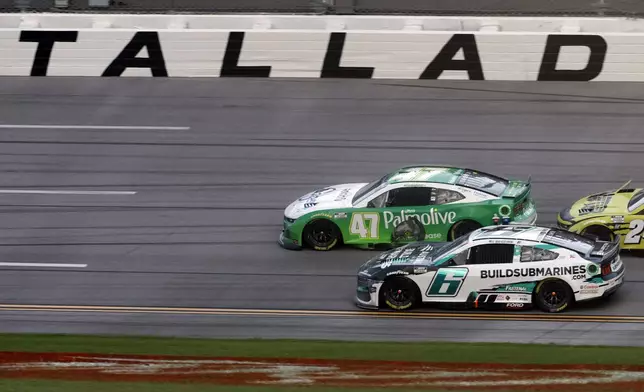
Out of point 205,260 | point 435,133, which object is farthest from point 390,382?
point 435,133

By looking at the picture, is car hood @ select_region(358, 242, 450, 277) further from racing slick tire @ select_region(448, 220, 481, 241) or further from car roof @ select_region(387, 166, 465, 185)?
car roof @ select_region(387, 166, 465, 185)

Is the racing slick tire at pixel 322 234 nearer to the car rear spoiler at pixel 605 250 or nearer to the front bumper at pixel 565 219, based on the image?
the front bumper at pixel 565 219

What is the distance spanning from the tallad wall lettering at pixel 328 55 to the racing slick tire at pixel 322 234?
335 inches

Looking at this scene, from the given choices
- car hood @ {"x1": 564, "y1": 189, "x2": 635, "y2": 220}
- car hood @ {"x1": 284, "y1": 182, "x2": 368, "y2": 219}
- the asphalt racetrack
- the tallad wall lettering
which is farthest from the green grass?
the tallad wall lettering

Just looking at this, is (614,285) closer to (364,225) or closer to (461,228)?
(461,228)

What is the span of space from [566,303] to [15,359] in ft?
23.6

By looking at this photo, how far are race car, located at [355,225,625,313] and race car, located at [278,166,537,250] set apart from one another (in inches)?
58.0

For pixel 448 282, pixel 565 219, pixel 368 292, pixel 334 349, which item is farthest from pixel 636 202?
pixel 334 349

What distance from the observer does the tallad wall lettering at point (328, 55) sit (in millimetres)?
25094

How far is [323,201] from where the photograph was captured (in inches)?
732

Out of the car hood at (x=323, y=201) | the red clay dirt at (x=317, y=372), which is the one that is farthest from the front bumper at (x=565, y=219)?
the red clay dirt at (x=317, y=372)

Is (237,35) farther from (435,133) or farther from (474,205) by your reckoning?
(474,205)

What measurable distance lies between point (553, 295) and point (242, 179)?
819cm

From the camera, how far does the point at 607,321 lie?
15.0m
